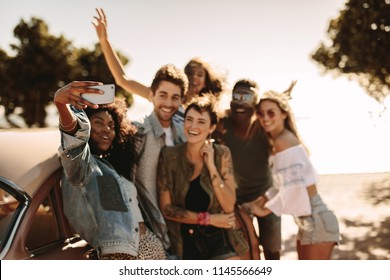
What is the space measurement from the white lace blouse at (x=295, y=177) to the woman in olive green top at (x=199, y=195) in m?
0.32

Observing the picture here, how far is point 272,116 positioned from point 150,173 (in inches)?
30.3

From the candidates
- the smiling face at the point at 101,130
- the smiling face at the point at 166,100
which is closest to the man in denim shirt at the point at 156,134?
the smiling face at the point at 166,100

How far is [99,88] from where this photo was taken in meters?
2.05

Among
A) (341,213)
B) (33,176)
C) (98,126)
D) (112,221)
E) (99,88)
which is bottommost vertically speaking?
(341,213)

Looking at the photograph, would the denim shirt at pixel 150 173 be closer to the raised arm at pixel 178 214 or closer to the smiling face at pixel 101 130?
the raised arm at pixel 178 214

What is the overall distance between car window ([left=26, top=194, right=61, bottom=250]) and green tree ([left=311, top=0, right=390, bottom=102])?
1.91 m

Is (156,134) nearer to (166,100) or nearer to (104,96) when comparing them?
(166,100)

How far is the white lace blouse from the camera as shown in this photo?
2.46 meters

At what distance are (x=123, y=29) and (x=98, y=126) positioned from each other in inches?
37.7

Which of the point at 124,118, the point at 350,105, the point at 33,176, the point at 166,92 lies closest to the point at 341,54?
the point at 350,105

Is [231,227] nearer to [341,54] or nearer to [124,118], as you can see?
[124,118]

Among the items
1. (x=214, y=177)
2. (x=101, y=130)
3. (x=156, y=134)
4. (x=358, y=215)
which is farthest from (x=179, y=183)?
(x=358, y=215)

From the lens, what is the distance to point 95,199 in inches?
80.9

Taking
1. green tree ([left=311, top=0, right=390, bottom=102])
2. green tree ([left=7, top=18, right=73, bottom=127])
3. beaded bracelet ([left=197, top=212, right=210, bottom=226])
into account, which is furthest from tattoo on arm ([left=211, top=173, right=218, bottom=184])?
green tree ([left=7, top=18, right=73, bottom=127])
